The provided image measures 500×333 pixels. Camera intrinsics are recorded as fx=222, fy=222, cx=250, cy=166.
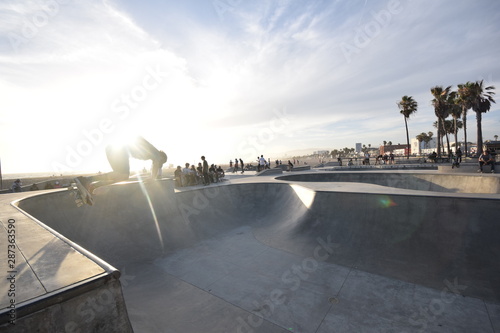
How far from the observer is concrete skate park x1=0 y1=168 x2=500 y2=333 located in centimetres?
203

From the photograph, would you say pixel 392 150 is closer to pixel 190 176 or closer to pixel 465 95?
pixel 465 95

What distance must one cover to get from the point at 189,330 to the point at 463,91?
44.6m

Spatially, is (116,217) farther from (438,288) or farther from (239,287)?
(438,288)

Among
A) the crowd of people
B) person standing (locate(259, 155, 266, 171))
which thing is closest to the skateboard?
the crowd of people

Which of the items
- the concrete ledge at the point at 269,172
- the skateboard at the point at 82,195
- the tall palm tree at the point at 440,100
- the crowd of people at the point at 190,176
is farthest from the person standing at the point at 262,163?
the tall palm tree at the point at 440,100

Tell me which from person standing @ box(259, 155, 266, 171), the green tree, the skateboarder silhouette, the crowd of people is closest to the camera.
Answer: the skateboarder silhouette

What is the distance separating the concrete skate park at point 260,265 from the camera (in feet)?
6.66

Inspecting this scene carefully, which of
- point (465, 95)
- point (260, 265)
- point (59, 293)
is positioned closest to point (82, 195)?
point (59, 293)

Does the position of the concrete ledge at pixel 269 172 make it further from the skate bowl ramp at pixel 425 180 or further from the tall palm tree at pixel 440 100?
the tall palm tree at pixel 440 100

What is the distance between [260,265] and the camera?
6020 millimetres

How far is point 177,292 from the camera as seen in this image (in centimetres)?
502

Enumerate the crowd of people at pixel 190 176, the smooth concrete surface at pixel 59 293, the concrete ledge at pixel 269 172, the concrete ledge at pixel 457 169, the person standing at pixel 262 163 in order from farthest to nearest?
the person standing at pixel 262 163 → the concrete ledge at pixel 269 172 → the crowd of people at pixel 190 176 → the concrete ledge at pixel 457 169 → the smooth concrete surface at pixel 59 293

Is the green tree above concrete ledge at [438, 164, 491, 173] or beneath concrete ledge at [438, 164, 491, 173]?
above

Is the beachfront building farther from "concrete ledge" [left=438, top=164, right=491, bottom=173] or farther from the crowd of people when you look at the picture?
the crowd of people
